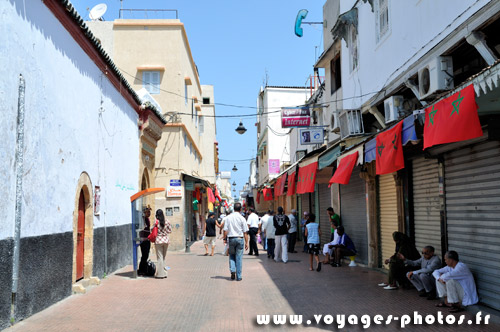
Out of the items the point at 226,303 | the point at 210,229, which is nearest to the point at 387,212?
the point at 226,303

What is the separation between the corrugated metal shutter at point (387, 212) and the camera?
12.3 meters

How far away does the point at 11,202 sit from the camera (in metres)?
6.73

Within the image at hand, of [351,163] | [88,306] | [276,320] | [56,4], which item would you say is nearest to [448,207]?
[351,163]

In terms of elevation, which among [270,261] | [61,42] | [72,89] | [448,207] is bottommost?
[270,261]

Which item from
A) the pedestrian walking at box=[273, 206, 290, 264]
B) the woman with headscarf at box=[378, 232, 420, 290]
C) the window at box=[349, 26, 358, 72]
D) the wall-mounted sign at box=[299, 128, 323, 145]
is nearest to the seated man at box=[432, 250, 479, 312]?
the woman with headscarf at box=[378, 232, 420, 290]

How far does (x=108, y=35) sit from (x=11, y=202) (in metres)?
17.5

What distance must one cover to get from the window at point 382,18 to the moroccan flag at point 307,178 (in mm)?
4393

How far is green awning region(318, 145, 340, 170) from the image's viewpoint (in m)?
13.2

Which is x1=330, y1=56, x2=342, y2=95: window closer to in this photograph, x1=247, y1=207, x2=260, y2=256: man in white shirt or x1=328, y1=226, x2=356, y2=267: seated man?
x1=247, y1=207, x2=260, y2=256: man in white shirt

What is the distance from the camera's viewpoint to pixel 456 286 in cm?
768

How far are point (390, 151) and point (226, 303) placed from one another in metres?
4.02

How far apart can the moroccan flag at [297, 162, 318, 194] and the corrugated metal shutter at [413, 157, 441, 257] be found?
4.23m

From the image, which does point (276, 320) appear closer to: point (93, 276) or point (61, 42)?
point (93, 276)

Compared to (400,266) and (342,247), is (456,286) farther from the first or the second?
(342,247)
